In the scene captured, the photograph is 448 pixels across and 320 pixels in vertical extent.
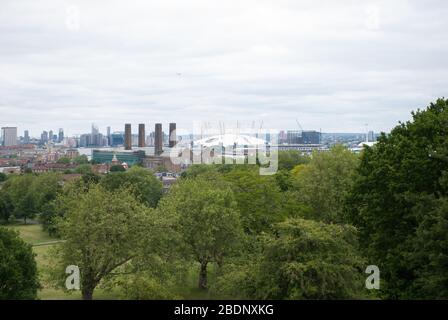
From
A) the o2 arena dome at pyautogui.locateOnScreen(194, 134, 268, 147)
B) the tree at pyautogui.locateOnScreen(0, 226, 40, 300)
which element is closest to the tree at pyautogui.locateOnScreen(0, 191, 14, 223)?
the tree at pyautogui.locateOnScreen(0, 226, 40, 300)

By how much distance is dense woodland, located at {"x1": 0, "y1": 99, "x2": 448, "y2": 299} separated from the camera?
17016 millimetres

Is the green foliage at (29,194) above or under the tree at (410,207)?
under

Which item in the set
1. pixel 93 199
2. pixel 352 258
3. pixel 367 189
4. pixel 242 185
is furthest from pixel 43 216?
pixel 352 258

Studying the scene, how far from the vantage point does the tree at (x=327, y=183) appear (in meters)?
37.2

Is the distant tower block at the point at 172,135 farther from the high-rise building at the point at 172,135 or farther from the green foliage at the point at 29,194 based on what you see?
the green foliage at the point at 29,194

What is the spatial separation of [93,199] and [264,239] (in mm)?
11562

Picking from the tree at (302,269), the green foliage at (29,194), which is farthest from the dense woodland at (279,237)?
the green foliage at (29,194)

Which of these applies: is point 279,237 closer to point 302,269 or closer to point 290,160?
point 302,269

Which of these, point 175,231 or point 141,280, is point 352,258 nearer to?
point 141,280

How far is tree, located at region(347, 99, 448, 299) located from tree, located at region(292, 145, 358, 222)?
1183 cm

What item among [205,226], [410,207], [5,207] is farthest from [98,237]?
[5,207]

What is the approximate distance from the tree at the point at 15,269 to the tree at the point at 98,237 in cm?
161

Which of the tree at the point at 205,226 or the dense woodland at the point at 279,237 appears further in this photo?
the tree at the point at 205,226

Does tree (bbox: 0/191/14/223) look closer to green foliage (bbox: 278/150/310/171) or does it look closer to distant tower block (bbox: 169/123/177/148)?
green foliage (bbox: 278/150/310/171)
